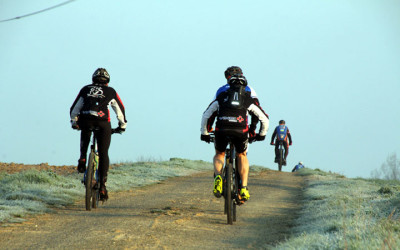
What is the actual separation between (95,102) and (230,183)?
2.63 m

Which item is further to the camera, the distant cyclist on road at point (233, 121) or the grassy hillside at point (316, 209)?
the distant cyclist on road at point (233, 121)

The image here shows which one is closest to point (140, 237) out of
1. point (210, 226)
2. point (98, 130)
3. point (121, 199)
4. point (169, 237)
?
point (169, 237)

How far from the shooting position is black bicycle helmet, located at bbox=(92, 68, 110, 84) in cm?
853

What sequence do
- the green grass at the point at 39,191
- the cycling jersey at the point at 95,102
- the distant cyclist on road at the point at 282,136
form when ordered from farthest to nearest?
the distant cyclist on road at the point at 282,136 < the cycling jersey at the point at 95,102 < the green grass at the point at 39,191

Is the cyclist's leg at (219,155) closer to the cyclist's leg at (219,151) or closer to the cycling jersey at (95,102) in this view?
the cyclist's leg at (219,151)

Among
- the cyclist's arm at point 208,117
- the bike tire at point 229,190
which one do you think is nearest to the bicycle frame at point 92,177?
the cyclist's arm at point 208,117

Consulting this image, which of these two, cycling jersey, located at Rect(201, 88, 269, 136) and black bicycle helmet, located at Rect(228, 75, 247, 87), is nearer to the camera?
cycling jersey, located at Rect(201, 88, 269, 136)

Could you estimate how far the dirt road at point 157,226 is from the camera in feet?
20.0

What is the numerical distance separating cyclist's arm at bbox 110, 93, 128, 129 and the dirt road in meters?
1.50

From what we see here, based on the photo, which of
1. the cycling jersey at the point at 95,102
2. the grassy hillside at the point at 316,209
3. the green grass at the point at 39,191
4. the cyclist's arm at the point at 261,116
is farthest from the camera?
the cycling jersey at the point at 95,102

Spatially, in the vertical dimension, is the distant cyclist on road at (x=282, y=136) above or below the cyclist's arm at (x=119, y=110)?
above

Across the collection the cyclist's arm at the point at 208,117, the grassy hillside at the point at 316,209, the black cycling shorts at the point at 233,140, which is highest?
the cyclist's arm at the point at 208,117

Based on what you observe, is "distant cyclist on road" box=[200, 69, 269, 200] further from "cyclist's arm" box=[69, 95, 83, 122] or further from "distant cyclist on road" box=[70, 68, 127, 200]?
"cyclist's arm" box=[69, 95, 83, 122]

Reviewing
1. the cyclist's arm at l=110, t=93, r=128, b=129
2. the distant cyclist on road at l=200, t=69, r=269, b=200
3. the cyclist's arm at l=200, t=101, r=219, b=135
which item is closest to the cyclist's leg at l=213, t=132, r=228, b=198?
the distant cyclist on road at l=200, t=69, r=269, b=200
